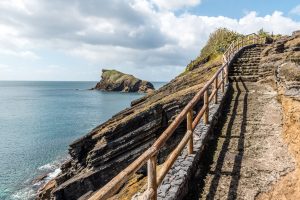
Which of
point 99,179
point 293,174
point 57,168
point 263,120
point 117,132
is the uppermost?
point 263,120

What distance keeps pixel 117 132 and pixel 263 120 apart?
12.5 m

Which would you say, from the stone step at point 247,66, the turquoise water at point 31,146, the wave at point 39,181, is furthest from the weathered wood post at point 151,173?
the turquoise water at point 31,146

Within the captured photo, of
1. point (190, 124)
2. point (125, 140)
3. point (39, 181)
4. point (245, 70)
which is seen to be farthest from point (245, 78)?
point (39, 181)

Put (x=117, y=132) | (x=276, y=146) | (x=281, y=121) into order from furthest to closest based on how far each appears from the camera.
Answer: (x=117, y=132) → (x=281, y=121) → (x=276, y=146)

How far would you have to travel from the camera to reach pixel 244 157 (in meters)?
8.38

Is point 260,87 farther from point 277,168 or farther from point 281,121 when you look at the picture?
point 277,168

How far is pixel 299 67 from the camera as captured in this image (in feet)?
40.4

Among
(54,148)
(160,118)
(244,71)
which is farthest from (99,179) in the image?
(54,148)

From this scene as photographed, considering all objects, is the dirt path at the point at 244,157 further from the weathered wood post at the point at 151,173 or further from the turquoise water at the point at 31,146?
the turquoise water at the point at 31,146

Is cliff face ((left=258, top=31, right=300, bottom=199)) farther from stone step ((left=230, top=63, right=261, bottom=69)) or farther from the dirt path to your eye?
stone step ((left=230, top=63, right=261, bottom=69))

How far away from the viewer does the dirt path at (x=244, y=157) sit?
6871 millimetres

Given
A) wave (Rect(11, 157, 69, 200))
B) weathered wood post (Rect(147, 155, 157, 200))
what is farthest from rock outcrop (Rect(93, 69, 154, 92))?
weathered wood post (Rect(147, 155, 157, 200))

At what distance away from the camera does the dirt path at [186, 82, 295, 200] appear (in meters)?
6.87

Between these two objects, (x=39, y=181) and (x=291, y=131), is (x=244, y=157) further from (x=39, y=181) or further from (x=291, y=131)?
(x=39, y=181)
